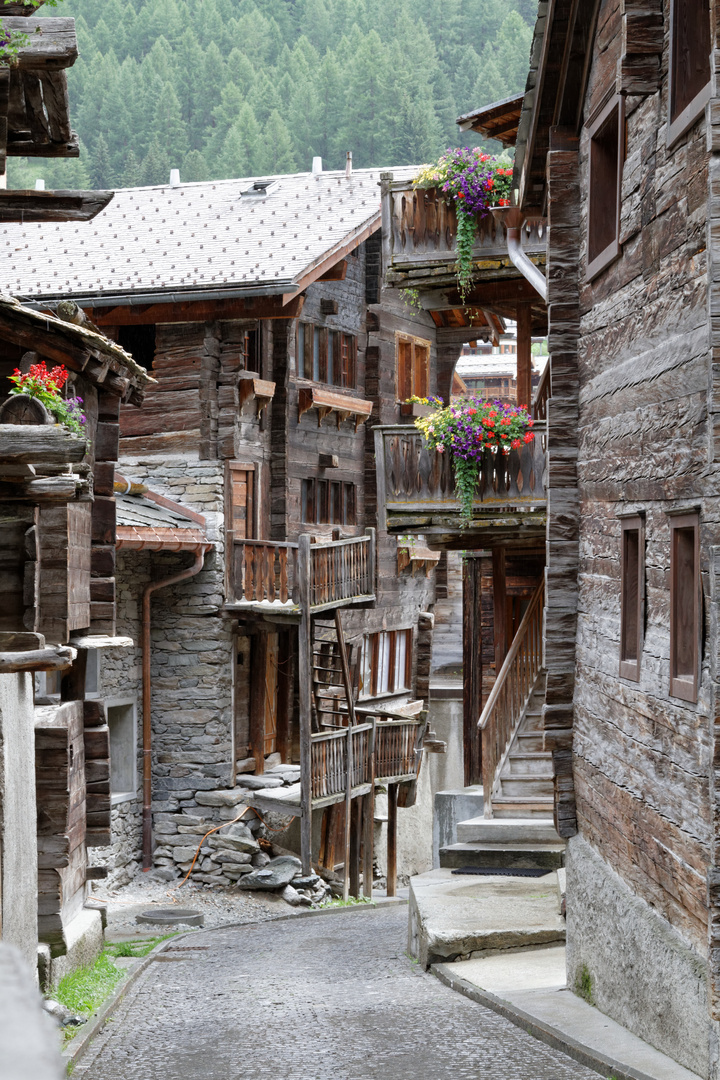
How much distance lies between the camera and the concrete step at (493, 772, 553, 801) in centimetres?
1444

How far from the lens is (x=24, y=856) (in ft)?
33.7

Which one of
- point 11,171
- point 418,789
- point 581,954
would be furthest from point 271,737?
point 11,171

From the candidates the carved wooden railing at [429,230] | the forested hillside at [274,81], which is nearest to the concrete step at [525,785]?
the carved wooden railing at [429,230]

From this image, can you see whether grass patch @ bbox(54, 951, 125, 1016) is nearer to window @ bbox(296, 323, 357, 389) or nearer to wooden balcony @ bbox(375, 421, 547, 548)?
wooden balcony @ bbox(375, 421, 547, 548)

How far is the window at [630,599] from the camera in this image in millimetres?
7621

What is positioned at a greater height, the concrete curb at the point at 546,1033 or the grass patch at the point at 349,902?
the concrete curb at the point at 546,1033

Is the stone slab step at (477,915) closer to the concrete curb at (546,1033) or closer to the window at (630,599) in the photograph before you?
the concrete curb at (546,1033)

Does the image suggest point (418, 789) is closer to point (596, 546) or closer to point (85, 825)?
point (85, 825)

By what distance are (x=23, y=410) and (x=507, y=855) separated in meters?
7.06

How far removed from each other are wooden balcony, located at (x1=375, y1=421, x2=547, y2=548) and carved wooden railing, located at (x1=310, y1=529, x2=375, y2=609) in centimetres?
453

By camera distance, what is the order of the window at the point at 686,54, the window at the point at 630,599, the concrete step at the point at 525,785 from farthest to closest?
the concrete step at the point at 525,785 → the window at the point at 630,599 → the window at the point at 686,54

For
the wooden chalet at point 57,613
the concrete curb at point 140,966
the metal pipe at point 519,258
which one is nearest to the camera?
the wooden chalet at point 57,613

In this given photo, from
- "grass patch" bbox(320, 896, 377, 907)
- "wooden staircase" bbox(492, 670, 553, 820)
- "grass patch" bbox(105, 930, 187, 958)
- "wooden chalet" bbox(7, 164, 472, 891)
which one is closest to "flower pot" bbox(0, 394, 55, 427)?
"grass patch" bbox(105, 930, 187, 958)

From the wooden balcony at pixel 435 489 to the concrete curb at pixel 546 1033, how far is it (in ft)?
16.7
